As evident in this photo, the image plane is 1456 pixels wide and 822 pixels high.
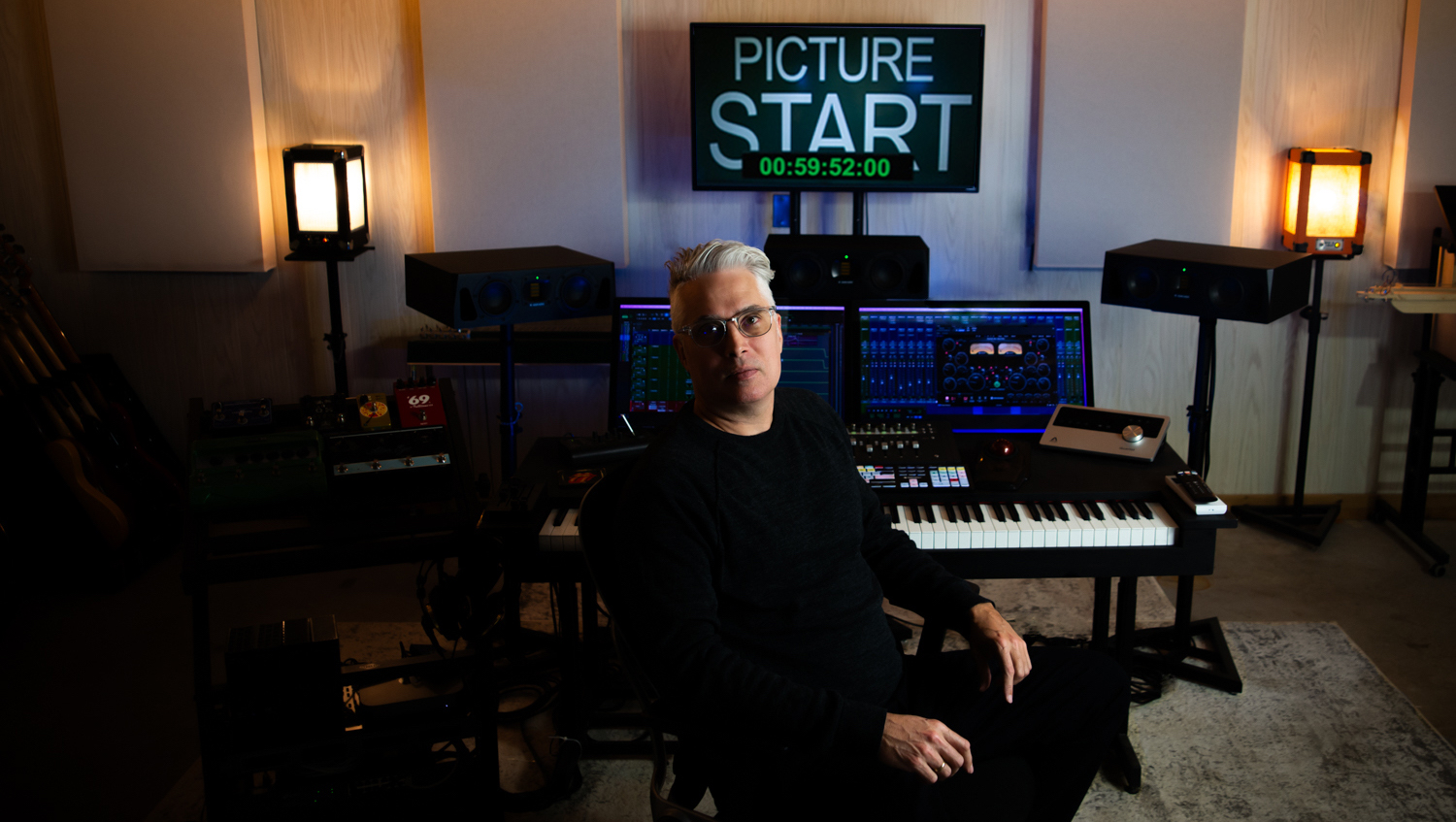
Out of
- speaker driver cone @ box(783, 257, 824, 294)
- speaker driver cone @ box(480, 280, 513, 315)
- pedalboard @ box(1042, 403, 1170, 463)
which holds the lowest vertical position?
pedalboard @ box(1042, 403, 1170, 463)

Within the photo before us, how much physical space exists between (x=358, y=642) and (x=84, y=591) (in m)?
1.14

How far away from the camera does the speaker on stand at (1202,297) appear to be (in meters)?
2.79

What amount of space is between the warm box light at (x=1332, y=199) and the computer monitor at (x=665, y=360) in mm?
1769

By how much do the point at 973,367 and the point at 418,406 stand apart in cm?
146

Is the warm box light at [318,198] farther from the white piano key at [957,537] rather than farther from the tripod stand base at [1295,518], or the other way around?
the tripod stand base at [1295,518]

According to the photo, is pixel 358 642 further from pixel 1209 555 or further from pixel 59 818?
pixel 1209 555

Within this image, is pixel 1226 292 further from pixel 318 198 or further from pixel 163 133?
pixel 163 133

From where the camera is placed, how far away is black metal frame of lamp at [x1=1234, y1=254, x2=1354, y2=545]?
3770 mm

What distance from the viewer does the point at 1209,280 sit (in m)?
2.85

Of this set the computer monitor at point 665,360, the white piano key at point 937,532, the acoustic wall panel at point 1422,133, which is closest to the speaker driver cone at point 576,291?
the computer monitor at point 665,360

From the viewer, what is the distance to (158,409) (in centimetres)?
410

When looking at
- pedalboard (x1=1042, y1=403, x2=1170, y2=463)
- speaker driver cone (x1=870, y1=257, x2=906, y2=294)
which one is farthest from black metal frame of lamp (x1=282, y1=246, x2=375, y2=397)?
pedalboard (x1=1042, y1=403, x2=1170, y2=463)

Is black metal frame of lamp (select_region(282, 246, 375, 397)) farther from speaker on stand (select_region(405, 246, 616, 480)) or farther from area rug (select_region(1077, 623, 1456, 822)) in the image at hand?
area rug (select_region(1077, 623, 1456, 822))

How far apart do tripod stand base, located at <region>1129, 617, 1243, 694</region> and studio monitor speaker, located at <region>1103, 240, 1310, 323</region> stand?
34.6 inches
